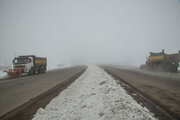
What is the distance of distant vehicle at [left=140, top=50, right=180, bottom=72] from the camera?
13531 mm

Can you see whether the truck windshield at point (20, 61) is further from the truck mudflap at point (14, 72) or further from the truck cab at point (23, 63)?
the truck mudflap at point (14, 72)

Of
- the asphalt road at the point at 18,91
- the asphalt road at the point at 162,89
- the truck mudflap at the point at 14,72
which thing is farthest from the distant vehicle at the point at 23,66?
the asphalt road at the point at 162,89

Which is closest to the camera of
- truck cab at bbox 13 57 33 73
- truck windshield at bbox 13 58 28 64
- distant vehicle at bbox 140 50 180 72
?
truck cab at bbox 13 57 33 73

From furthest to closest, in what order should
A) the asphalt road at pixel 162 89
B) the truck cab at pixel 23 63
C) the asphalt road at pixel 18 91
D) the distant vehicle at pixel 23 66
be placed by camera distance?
the truck cab at pixel 23 63 → the distant vehicle at pixel 23 66 → the asphalt road at pixel 18 91 → the asphalt road at pixel 162 89

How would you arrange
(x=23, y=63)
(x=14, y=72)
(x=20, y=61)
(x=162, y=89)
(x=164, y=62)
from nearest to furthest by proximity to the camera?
(x=162, y=89) < (x=14, y=72) < (x=23, y=63) < (x=20, y=61) < (x=164, y=62)

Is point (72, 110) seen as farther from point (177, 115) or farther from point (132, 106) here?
point (177, 115)

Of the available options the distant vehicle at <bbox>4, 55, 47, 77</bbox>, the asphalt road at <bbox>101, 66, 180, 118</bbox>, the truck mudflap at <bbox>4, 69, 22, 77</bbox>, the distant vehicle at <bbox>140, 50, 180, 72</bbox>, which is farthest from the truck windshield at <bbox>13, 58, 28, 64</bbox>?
the distant vehicle at <bbox>140, 50, 180, 72</bbox>

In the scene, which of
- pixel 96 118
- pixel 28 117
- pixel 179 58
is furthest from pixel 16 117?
pixel 179 58

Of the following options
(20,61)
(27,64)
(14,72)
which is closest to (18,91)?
(14,72)

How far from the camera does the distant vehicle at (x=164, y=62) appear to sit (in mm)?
13531

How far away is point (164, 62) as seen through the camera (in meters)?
14.5

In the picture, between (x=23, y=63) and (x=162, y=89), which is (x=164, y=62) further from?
(x=23, y=63)

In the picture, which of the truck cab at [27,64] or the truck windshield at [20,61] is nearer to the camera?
the truck cab at [27,64]

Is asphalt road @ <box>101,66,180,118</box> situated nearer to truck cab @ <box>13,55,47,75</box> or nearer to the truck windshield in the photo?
truck cab @ <box>13,55,47,75</box>
